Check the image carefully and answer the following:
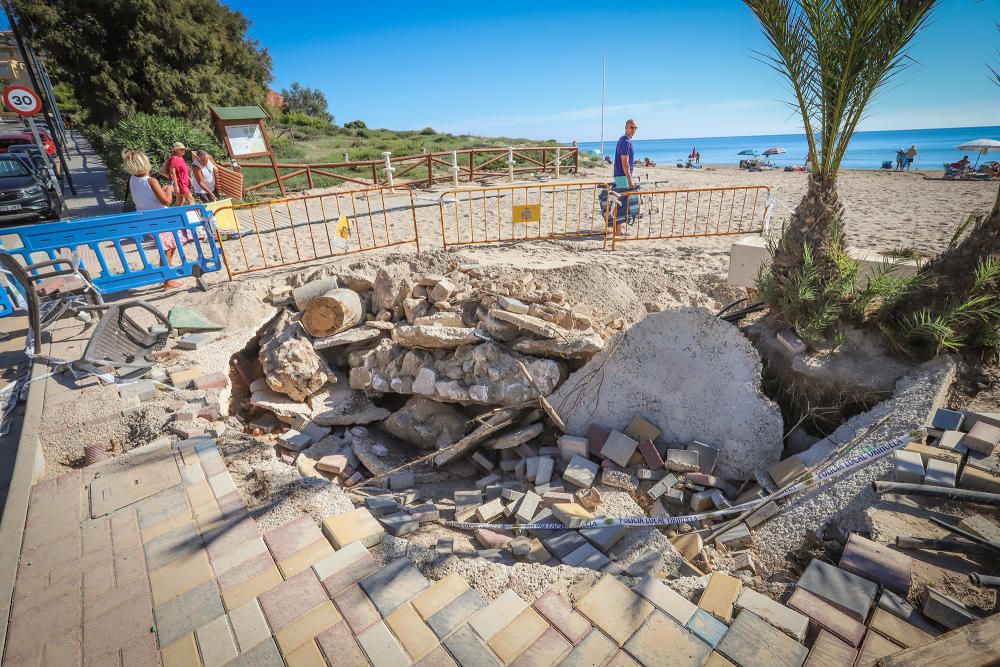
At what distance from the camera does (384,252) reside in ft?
28.3

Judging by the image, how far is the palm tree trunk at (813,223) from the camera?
420 centimetres

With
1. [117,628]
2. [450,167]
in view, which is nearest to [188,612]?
[117,628]

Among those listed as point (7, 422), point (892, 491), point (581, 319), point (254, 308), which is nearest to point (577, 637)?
point (892, 491)

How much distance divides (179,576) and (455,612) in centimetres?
152

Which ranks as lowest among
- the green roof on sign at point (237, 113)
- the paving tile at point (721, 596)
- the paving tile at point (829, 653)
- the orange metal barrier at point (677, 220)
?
the paving tile at point (721, 596)

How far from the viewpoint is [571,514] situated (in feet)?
11.7

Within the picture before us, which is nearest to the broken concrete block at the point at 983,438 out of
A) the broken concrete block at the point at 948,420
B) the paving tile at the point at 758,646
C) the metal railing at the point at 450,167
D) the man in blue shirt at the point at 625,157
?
the broken concrete block at the point at 948,420

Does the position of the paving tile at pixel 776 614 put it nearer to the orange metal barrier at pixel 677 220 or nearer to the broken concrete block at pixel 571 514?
the broken concrete block at pixel 571 514

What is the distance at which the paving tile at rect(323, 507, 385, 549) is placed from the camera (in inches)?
109

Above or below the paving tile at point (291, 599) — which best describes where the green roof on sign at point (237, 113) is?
above

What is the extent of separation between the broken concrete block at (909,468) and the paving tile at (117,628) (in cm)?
441

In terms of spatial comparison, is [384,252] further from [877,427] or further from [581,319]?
[877,427]

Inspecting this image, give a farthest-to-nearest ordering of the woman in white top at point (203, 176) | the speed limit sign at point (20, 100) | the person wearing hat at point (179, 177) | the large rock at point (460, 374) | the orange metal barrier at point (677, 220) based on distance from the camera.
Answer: the speed limit sign at point (20, 100) < the woman in white top at point (203, 176) < the orange metal barrier at point (677, 220) < the person wearing hat at point (179, 177) < the large rock at point (460, 374)

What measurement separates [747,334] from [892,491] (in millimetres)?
2034
